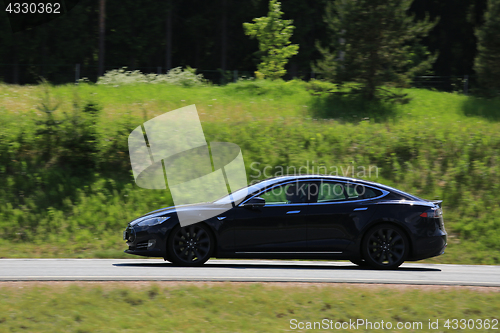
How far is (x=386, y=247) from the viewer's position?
30.6 feet

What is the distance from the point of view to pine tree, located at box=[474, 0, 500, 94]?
2539 centimetres

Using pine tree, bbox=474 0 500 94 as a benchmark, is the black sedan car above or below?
below

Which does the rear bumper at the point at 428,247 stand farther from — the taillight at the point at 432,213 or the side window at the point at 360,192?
the side window at the point at 360,192

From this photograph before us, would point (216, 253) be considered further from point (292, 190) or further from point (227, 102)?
point (227, 102)

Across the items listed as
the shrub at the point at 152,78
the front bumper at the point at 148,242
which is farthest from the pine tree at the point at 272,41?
the front bumper at the point at 148,242

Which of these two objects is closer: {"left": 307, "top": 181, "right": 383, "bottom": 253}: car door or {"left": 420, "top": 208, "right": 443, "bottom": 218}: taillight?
{"left": 307, "top": 181, "right": 383, "bottom": 253}: car door

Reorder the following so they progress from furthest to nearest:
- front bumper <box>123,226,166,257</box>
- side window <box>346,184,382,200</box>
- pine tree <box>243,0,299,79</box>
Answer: pine tree <box>243,0,299,79</box>
side window <box>346,184,382,200</box>
front bumper <box>123,226,166,257</box>

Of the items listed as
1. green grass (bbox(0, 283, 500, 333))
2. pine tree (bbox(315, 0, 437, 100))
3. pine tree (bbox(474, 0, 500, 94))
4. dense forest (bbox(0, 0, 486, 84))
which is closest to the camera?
green grass (bbox(0, 283, 500, 333))

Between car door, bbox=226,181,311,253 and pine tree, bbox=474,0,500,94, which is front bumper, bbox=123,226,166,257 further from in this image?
pine tree, bbox=474,0,500,94

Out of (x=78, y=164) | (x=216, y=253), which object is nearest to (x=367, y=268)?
(x=216, y=253)

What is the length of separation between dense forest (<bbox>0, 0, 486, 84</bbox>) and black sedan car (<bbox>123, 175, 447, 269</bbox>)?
34339 mm

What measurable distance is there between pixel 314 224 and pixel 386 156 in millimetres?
7674

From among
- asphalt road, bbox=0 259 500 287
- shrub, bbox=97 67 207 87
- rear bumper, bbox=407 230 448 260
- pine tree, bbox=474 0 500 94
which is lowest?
asphalt road, bbox=0 259 500 287

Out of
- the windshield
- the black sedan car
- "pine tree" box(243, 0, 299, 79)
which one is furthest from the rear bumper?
"pine tree" box(243, 0, 299, 79)
